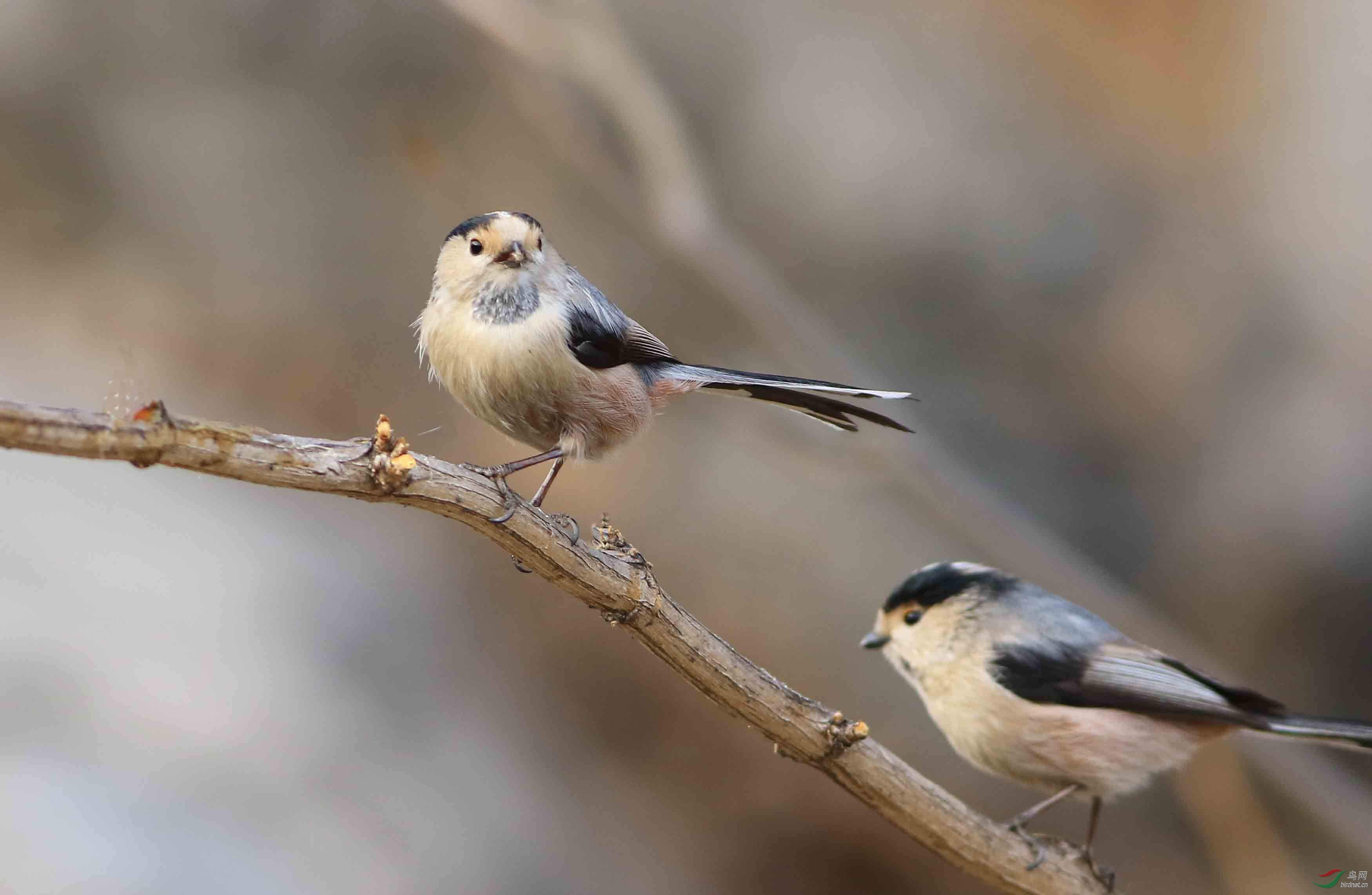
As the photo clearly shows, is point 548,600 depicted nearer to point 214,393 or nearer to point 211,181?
point 214,393

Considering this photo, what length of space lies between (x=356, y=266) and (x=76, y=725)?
1.92m

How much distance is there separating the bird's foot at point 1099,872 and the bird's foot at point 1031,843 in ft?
0.37

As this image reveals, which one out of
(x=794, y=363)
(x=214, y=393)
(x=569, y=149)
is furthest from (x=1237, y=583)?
(x=214, y=393)

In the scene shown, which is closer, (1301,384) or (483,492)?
(483,492)

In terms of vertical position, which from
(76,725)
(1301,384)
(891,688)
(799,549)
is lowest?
(76,725)

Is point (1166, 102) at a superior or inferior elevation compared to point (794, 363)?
superior

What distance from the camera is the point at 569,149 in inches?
149

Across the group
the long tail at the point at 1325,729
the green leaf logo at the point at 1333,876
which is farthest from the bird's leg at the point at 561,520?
the green leaf logo at the point at 1333,876

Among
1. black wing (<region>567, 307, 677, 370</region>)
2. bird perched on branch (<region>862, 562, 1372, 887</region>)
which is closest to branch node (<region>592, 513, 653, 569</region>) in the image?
black wing (<region>567, 307, 677, 370</region>)

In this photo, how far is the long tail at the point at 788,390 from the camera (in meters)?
1.63

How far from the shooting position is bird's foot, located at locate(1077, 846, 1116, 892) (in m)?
2.48

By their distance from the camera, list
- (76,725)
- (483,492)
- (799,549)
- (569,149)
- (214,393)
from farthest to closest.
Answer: (799,549) → (214,393) → (569,149) → (76,725) → (483,492)

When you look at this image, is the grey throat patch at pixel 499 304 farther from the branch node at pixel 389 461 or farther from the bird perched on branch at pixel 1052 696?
the bird perched on branch at pixel 1052 696

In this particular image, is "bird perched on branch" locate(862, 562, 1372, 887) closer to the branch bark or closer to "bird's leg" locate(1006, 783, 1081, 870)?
"bird's leg" locate(1006, 783, 1081, 870)
